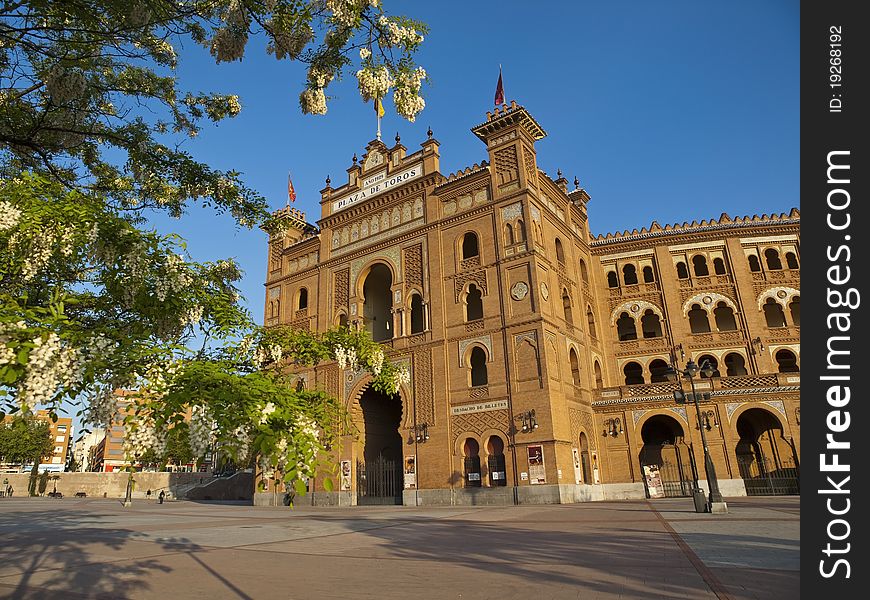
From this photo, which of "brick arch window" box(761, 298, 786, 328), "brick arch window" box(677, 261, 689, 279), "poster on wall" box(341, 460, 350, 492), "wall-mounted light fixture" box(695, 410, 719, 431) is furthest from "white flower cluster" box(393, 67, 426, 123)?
"brick arch window" box(761, 298, 786, 328)

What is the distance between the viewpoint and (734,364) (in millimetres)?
28312

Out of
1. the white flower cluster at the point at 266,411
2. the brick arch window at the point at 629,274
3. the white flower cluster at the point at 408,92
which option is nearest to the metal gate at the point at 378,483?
the brick arch window at the point at 629,274

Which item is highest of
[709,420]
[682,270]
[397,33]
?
[682,270]

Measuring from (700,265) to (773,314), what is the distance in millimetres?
4557

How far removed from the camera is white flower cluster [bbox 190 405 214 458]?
4.20m

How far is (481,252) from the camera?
2516 centimetres

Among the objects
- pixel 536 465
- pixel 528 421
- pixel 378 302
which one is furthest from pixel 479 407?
pixel 378 302

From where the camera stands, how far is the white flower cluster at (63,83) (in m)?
6.16

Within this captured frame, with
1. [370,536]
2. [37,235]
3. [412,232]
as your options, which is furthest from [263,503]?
[37,235]

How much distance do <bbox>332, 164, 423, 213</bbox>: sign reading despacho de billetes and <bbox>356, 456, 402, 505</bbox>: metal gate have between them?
47.4 ft

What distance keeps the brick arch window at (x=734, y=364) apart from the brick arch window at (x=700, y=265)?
459 cm

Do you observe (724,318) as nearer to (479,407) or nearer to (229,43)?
(479,407)

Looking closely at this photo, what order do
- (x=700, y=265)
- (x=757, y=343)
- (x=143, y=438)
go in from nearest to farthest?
(x=143, y=438) → (x=757, y=343) → (x=700, y=265)
